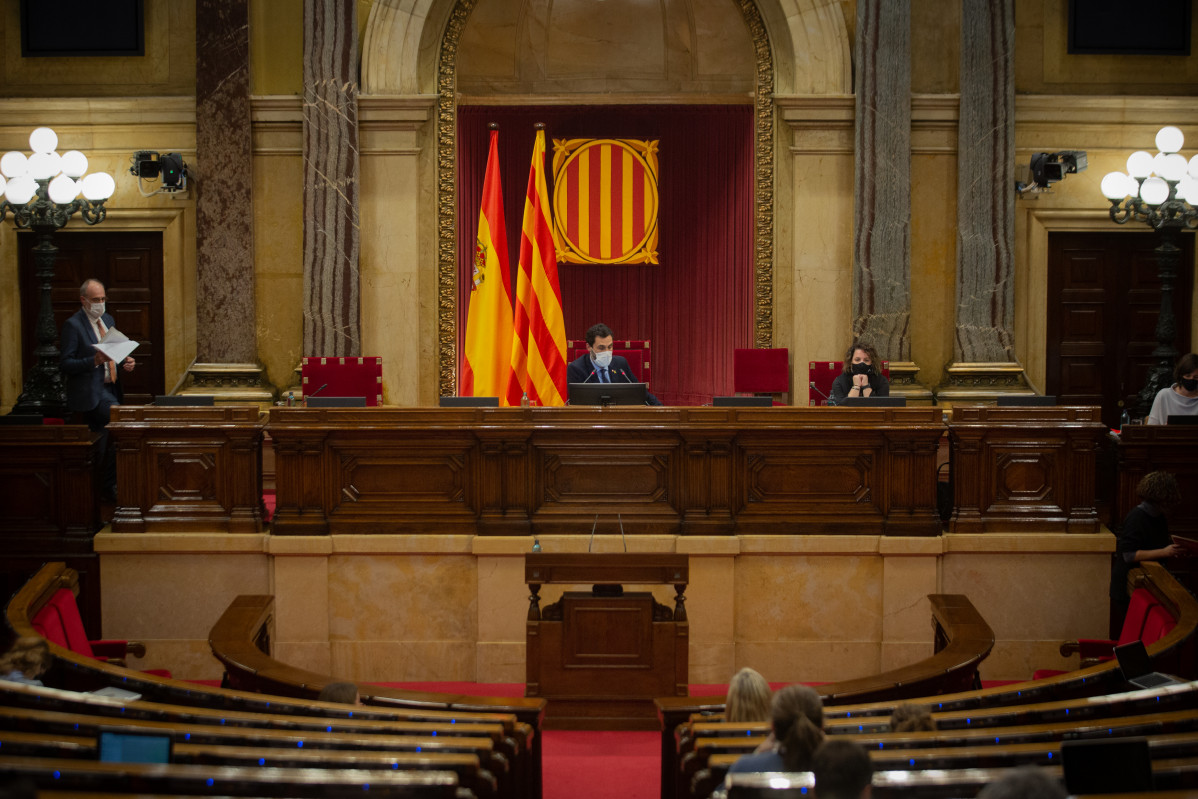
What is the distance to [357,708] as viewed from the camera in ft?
12.0

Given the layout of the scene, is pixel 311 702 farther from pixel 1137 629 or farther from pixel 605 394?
pixel 1137 629

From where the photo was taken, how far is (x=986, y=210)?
8.84m

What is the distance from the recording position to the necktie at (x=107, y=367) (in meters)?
7.02

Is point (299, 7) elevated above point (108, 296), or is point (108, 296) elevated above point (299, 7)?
point (299, 7)

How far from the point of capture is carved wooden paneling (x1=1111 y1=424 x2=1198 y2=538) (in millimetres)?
6168

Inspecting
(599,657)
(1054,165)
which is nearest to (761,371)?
(1054,165)

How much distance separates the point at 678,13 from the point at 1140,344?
16.1 ft

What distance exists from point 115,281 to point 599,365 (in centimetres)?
430

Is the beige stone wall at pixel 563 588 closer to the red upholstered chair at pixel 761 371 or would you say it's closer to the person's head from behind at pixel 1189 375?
the person's head from behind at pixel 1189 375

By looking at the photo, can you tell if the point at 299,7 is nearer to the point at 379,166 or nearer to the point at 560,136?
the point at 379,166

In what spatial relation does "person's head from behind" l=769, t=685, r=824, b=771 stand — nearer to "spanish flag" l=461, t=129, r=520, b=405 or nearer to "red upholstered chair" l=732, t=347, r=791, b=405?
"spanish flag" l=461, t=129, r=520, b=405

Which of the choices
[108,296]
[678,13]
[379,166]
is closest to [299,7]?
[379,166]

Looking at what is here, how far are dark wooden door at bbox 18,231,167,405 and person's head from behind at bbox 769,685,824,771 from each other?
24.2 feet

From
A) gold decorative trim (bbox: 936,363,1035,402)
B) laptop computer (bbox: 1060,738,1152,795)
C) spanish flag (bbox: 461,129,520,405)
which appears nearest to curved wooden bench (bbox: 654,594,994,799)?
laptop computer (bbox: 1060,738,1152,795)
